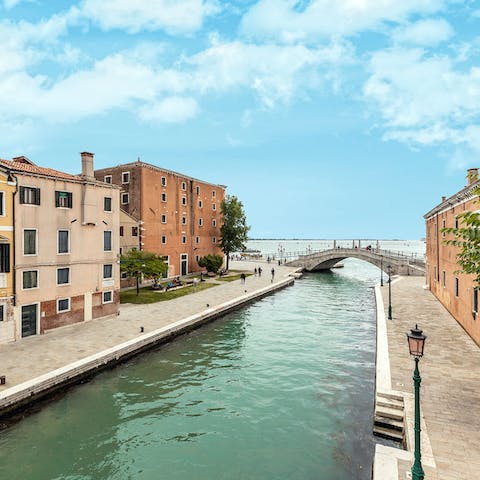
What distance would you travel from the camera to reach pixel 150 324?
23266mm

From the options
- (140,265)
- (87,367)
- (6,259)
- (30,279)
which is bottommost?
(87,367)

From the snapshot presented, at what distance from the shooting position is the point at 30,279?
20031 millimetres

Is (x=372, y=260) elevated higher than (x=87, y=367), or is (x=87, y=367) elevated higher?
(x=372, y=260)

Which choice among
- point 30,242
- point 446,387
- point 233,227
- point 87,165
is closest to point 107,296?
point 30,242

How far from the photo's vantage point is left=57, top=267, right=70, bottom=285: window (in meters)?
21.7

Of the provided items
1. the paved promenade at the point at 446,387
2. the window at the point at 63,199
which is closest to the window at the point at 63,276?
the window at the point at 63,199

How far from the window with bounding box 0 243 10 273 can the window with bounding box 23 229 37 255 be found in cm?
93

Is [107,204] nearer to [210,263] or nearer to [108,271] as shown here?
[108,271]

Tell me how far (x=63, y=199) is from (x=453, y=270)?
25339mm

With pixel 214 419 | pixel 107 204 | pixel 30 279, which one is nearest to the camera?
pixel 214 419

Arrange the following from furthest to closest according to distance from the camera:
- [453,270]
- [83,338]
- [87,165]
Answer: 1. [87,165]
2. [453,270]
3. [83,338]

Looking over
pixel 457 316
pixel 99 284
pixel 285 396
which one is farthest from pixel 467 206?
pixel 99 284

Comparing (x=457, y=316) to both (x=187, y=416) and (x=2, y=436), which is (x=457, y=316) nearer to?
(x=187, y=416)

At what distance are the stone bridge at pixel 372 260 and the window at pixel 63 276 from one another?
114 feet
